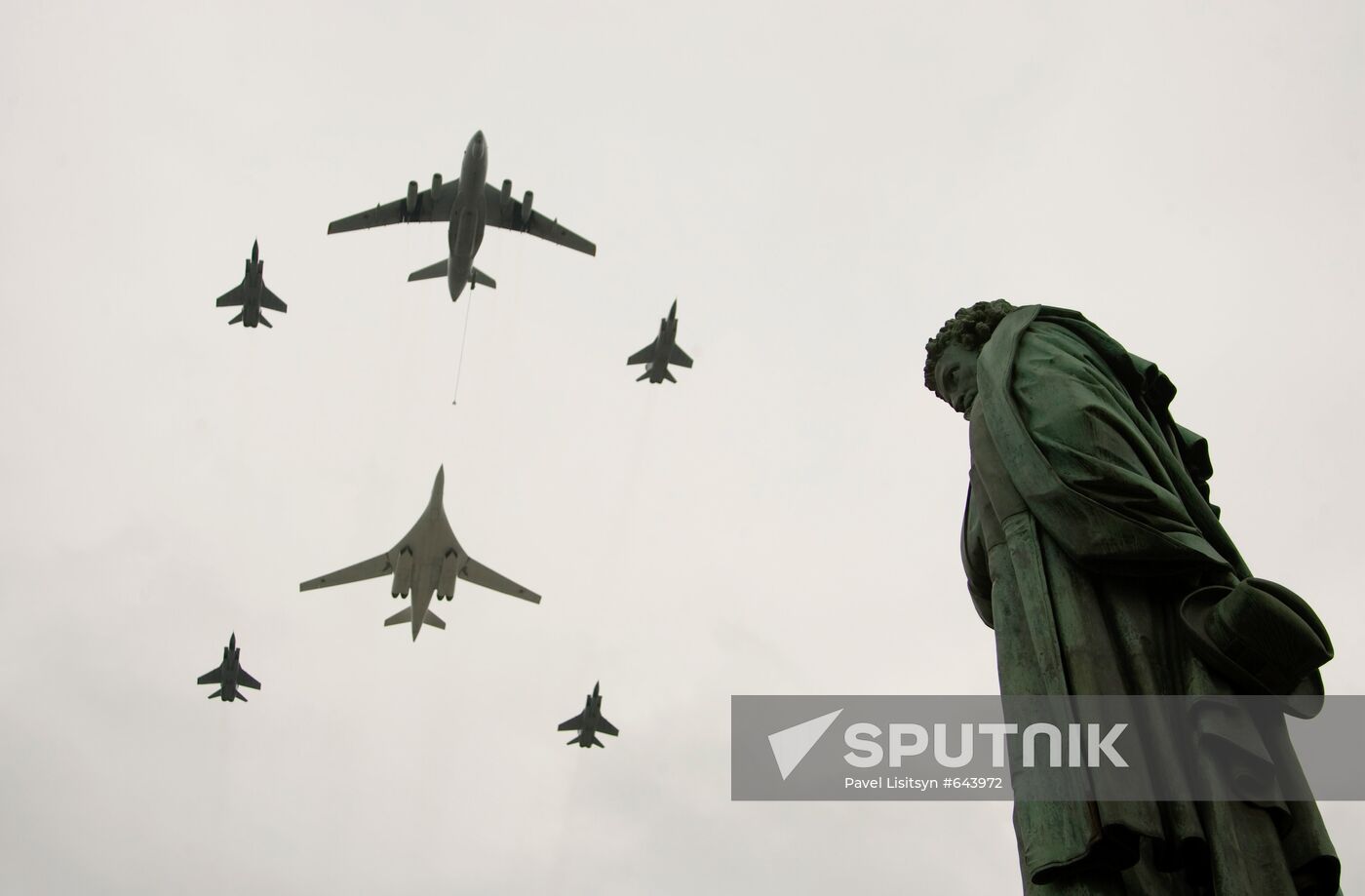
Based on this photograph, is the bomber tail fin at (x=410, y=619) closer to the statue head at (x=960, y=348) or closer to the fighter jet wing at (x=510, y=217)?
the fighter jet wing at (x=510, y=217)

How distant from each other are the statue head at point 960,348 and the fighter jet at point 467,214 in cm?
5702

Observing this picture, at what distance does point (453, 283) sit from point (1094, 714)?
63.0m

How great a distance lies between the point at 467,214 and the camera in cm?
6294

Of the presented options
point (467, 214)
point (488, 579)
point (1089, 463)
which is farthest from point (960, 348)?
point (488, 579)

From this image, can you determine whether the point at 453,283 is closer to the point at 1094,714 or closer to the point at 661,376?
the point at 661,376

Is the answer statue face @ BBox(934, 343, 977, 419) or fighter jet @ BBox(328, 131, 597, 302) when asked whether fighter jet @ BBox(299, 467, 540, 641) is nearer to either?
fighter jet @ BBox(328, 131, 597, 302)

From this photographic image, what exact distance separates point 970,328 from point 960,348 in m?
0.14

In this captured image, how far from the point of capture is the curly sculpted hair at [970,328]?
24.7 feet

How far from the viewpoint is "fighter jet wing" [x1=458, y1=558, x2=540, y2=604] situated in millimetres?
80000

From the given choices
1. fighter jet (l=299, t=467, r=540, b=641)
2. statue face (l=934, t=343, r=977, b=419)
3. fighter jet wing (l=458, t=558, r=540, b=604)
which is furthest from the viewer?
fighter jet wing (l=458, t=558, r=540, b=604)

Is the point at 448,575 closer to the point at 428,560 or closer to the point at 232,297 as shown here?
the point at 428,560

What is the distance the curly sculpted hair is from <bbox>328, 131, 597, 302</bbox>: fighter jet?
57014mm

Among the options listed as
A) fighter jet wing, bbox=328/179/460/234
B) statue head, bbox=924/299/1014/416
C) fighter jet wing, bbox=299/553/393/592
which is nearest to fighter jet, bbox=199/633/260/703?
fighter jet wing, bbox=299/553/393/592

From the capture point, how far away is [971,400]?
7.31 m
